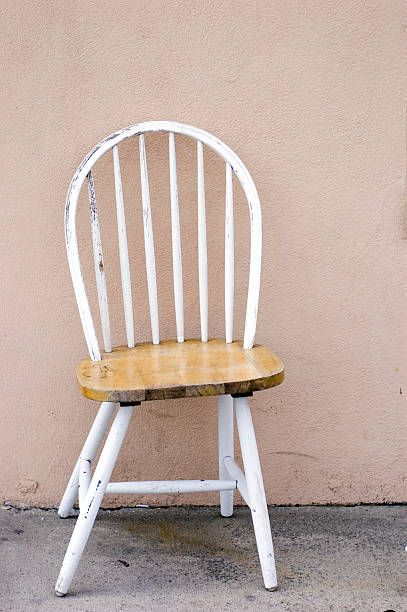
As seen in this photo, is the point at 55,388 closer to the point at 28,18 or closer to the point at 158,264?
the point at 158,264

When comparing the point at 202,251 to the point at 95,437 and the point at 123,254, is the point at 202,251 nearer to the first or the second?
the point at 123,254

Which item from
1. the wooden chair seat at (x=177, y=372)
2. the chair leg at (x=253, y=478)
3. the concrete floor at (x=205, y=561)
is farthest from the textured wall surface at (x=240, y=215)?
the chair leg at (x=253, y=478)

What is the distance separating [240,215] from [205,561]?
0.76m

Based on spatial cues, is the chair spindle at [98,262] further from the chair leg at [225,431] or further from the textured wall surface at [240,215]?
the chair leg at [225,431]

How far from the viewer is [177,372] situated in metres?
1.19

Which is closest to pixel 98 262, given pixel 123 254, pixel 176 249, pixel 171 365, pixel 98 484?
pixel 123 254

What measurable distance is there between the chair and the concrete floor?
0.06 m

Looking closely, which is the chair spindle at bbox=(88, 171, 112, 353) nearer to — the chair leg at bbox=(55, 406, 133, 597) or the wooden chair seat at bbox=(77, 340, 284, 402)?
the wooden chair seat at bbox=(77, 340, 284, 402)

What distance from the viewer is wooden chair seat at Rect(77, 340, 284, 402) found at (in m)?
1.11

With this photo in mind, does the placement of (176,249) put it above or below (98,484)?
above

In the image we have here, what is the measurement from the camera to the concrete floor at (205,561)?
47.1 inches

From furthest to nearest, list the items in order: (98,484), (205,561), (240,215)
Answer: (240,215), (205,561), (98,484)

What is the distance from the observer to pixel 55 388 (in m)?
1.53

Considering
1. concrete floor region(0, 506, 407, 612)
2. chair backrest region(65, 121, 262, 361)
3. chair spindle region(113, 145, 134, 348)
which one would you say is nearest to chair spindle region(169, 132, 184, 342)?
chair backrest region(65, 121, 262, 361)
